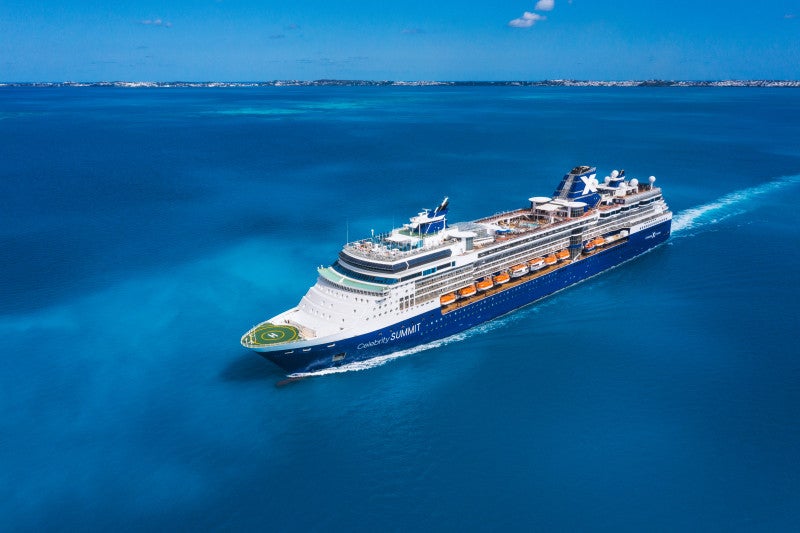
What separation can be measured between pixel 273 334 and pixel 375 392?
7.14 meters

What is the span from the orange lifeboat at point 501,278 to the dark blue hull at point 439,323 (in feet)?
2.83

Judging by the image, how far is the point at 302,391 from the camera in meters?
32.1

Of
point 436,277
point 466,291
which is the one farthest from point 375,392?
point 466,291

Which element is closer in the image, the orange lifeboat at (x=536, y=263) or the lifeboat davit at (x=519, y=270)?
the lifeboat davit at (x=519, y=270)

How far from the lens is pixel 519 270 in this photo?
42500 millimetres

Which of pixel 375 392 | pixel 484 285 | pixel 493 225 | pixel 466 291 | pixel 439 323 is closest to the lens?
pixel 375 392

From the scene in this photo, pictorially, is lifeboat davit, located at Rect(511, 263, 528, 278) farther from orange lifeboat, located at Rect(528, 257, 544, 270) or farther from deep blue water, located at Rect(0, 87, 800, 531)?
deep blue water, located at Rect(0, 87, 800, 531)

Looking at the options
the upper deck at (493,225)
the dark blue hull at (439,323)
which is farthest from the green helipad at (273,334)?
the upper deck at (493,225)

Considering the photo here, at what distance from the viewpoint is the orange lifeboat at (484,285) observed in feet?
131

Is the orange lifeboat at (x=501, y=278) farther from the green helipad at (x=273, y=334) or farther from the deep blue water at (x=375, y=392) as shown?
the green helipad at (x=273, y=334)

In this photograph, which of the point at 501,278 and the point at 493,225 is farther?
the point at 493,225

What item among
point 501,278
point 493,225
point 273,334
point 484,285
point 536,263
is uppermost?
point 493,225

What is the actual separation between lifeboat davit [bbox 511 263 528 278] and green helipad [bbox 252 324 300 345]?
58.0 ft

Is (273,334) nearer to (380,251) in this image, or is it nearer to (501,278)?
(380,251)
